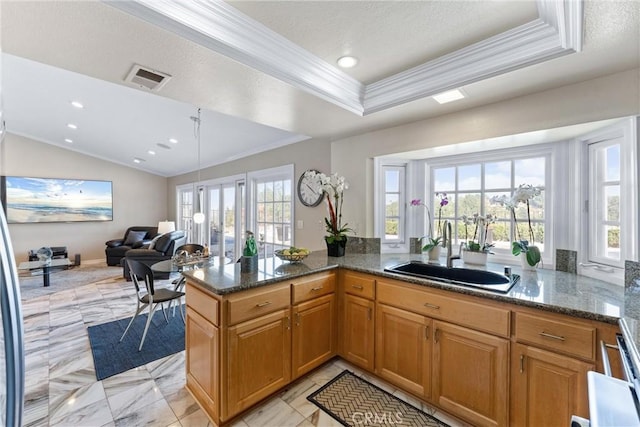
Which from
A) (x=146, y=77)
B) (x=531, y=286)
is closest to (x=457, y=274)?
(x=531, y=286)

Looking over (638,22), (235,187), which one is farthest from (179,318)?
(638,22)

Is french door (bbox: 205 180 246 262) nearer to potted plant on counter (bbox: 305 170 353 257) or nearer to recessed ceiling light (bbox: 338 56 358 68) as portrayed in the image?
potted plant on counter (bbox: 305 170 353 257)

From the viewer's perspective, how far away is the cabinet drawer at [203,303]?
1.70m

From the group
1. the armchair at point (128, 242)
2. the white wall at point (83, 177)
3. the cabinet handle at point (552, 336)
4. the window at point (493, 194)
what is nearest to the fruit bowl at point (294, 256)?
the window at point (493, 194)

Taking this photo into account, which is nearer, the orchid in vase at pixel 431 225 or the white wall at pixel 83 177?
the orchid in vase at pixel 431 225

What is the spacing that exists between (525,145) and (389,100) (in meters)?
1.23

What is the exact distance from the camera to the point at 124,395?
2.07 m

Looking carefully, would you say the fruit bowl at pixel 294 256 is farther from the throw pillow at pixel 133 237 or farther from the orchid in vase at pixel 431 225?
the throw pillow at pixel 133 237

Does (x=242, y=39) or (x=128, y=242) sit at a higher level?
(x=242, y=39)

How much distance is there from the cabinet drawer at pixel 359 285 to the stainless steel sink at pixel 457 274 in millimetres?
172

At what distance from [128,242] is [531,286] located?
25.6 ft

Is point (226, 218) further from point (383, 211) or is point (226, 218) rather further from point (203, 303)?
point (203, 303)

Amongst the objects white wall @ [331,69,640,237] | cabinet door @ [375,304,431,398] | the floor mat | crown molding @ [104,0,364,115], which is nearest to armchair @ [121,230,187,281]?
white wall @ [331,69,640,237]

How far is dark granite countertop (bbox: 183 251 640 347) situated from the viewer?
54.5 inches
